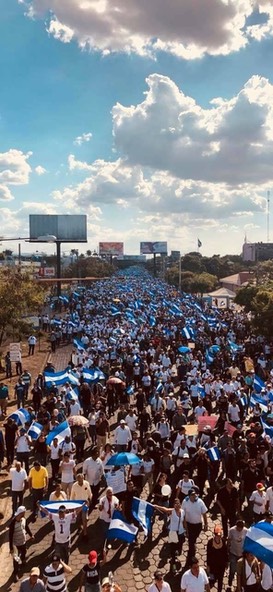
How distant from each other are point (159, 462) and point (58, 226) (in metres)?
53.1

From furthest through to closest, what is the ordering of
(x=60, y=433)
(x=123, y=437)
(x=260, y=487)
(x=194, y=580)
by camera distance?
(x=123, y=437) < (x=60, y=433) < (x=260, y=487) < (x=194, y=580)

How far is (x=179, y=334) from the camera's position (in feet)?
95.2

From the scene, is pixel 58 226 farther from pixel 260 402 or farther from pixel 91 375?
pixel 260 402

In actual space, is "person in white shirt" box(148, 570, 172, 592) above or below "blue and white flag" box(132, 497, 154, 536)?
above

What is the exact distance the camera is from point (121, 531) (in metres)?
8.29

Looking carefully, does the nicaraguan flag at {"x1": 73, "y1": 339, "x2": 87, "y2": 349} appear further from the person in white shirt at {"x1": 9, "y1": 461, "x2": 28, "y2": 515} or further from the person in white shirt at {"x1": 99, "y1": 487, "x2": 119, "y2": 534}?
the person in white shirt at {"x1": 99, "y1": 487, "x2": 119, "y2": 534}

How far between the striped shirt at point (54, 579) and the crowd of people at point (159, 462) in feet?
0.06

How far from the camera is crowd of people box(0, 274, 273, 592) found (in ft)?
24.7

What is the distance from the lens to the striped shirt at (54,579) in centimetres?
662

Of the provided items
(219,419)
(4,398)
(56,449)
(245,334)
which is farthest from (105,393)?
(245,334)

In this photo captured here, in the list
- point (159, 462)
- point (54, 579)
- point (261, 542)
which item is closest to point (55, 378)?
point (159, 462)

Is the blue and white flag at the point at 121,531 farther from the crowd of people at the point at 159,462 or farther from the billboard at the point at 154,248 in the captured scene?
the billboard at the point at 154,248

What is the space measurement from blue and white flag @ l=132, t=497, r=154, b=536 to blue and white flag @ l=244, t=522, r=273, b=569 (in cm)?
226

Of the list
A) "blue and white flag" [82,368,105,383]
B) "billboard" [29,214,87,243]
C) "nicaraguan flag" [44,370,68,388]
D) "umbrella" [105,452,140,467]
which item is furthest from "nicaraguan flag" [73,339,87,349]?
"billboard" [29,214,87,243]
